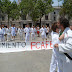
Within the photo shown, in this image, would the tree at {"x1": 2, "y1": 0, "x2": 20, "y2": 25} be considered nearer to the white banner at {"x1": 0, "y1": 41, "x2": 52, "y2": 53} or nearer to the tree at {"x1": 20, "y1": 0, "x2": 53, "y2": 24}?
the tree at {"x1": 20, "y1": 0, "x2": 53, "y2": 24}

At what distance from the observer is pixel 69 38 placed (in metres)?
2.16

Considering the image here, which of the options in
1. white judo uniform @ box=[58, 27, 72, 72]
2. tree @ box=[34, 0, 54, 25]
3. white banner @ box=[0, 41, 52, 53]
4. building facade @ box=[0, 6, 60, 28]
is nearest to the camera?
white judo uniform @ box=[58, 27, 72, 72]

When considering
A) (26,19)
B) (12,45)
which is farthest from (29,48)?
(26,19)

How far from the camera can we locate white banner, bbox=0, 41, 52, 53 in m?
8.34

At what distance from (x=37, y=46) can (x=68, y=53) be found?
21.2 ft

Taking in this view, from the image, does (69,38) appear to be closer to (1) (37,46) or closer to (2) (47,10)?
(1) (37,46)

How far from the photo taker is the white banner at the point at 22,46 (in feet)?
27.4

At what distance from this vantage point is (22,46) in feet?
28.3

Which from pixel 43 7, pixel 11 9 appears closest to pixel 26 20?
pixel 11 9

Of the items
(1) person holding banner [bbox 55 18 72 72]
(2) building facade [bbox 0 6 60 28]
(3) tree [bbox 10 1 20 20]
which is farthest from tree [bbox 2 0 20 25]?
(1) person holding banner [bbox 55 18 72 72]

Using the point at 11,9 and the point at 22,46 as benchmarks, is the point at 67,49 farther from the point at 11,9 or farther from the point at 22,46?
the point at 11,9

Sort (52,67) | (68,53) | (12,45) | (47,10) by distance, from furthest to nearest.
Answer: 1. (47,10)
2. (12,45)
3. (52,67)
4. (68,53)

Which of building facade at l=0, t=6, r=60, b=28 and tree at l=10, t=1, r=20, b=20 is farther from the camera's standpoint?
building facade at l=0, t=6, r=60, b=28

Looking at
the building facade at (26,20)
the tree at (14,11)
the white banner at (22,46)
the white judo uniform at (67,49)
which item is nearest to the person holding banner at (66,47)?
the white judo uniform at (67,49)
